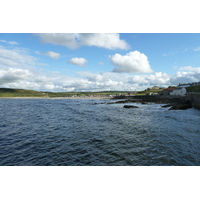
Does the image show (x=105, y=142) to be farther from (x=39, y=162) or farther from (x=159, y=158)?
(x=39, y=162)

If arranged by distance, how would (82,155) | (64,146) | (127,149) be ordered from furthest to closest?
1. (64,146)
2. (127,149)
3. (82,155)

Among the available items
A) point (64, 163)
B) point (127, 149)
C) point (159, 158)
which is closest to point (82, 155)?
point (64, 163)

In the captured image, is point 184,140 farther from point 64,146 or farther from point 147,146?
point 64,146

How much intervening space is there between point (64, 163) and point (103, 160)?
9.43 feet

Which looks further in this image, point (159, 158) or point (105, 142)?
point (105, 142)

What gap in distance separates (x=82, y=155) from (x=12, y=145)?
323 inches

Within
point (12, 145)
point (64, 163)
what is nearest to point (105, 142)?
point (64, 163)

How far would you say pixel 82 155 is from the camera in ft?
36.1

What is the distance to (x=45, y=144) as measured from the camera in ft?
46.0

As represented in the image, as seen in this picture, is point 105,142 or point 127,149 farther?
point 105,142
